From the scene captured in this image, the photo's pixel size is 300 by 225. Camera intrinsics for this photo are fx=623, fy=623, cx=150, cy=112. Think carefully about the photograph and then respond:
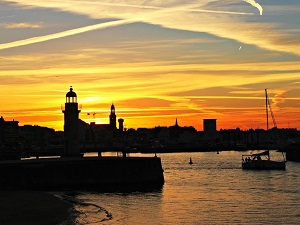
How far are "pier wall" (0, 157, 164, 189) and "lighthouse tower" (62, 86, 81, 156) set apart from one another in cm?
930

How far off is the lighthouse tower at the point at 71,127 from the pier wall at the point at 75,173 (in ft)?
30.5

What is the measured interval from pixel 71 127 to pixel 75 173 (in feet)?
37.7

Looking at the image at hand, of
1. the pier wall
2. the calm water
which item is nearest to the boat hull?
the calm water

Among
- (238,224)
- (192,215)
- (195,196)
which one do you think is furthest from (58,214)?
(195,196)

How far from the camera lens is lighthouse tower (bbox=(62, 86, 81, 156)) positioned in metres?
85.8

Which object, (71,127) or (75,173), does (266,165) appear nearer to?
(71,127)

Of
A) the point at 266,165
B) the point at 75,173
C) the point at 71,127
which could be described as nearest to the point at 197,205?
the point at 75,173

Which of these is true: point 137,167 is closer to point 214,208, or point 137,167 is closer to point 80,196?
point 80,196

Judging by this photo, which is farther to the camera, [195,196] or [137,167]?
[137,167]

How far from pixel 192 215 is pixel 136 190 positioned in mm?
20802

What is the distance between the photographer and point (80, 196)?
6612cm

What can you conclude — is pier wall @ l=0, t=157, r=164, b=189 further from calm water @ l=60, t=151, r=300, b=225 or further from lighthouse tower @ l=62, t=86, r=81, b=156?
lighthouse tower @ l=62, t=86, r=81, b=156

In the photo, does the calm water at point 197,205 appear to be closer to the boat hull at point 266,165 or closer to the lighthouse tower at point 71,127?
the lighthouse tower at point 71,127

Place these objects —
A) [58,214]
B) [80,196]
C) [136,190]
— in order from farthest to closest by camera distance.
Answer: [136,190] < [80,196] < [58,214]
